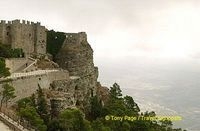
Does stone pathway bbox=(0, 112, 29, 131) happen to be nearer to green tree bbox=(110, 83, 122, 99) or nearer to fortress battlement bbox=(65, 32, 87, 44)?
fortress battlement bbox=(65, 32, 87, 44)

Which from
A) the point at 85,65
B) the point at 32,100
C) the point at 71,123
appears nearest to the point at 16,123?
the point at 71,123

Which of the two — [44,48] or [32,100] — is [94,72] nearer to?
[44,48]

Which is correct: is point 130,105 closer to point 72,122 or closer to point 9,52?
point 9,52

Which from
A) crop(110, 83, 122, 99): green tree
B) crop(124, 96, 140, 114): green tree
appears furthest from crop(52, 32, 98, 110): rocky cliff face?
crop(124, 96, 140, 114): green tree

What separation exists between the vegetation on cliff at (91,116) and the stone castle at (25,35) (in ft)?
41.6

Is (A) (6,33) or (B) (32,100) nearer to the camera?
(B) (32,100)

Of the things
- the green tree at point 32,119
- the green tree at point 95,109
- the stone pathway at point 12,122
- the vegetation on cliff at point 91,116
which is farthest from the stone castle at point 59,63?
the stone pathway at point 12,122

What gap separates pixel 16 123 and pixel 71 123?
8.14 metres

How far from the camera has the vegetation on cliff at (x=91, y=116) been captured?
56.3 m

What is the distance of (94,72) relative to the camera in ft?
279

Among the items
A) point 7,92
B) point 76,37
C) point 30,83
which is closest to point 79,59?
point 76,37

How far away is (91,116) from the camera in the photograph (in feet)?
246

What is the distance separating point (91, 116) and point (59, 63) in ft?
39.9

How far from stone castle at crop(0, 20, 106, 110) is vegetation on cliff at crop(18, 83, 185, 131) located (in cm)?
261
